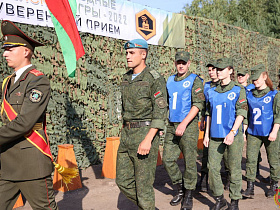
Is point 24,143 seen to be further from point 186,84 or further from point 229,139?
point 186,84

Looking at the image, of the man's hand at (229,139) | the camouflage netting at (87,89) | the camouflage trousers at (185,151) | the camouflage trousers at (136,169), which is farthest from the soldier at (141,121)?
the camouflage netting at (87,89)

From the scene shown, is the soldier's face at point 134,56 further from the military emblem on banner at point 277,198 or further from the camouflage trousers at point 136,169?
the military emblem on banner at point 277,198

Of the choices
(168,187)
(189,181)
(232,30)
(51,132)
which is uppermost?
(232,30)

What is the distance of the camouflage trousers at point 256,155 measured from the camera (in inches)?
199

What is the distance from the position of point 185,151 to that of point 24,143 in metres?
2.59

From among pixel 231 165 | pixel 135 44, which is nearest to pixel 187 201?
pixel 231 165

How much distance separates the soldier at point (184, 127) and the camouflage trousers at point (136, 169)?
122cm

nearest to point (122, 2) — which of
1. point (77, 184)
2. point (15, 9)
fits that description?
point (15, 9)

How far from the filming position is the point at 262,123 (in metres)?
4.99

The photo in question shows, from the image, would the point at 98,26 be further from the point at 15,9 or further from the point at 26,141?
the point at 26,141

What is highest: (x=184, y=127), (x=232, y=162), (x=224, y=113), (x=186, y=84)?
(x=186, y=84)

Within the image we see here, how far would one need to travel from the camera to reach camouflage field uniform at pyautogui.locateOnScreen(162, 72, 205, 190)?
4.56m

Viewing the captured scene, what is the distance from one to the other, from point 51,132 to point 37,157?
10.6ft

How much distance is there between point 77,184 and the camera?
527cm
